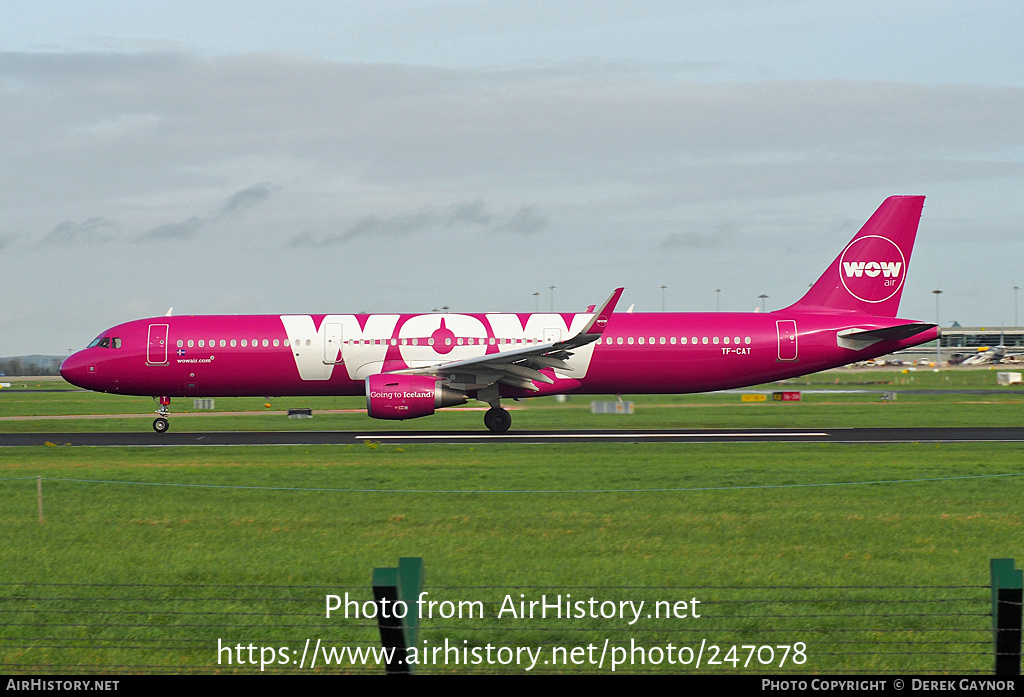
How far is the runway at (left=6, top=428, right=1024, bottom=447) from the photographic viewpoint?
1222 inches

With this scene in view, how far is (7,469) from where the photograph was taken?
24234 mm

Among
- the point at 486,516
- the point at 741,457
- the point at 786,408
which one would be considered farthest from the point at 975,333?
the point at 486,516

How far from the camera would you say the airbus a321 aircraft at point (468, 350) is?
119 ft

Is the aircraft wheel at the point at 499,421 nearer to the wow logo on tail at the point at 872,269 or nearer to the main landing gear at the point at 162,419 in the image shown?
the main landing gear at the point at 162,419

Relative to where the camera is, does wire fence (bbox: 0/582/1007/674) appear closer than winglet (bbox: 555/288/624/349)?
Yes

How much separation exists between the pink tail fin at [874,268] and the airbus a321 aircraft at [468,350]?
1.31m

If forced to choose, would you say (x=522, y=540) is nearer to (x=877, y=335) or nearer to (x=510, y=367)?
(x=510, y=367)

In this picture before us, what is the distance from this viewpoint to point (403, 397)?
109ft

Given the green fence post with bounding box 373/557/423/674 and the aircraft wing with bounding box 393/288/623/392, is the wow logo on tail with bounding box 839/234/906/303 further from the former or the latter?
the green fence post with bounding box 373/557/423/674

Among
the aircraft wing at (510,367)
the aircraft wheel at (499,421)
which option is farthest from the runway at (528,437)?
the aircraft wing at (510,367)

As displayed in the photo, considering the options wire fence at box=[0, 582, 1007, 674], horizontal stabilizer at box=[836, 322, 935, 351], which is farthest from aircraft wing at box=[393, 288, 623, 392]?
wire fence at box=[0, 582, 1007, 674]

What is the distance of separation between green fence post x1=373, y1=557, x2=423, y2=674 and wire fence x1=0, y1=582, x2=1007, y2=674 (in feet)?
0.57

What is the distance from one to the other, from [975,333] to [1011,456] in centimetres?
17602

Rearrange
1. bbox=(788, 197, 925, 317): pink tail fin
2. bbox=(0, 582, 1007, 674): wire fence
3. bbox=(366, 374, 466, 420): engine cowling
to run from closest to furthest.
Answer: bbox=(0, 582, 1007, 674): wire fence, bbox=(366, 374, 466, 420): engine cowling, bbox=(788, 197, 925, 317): pink tail fin
